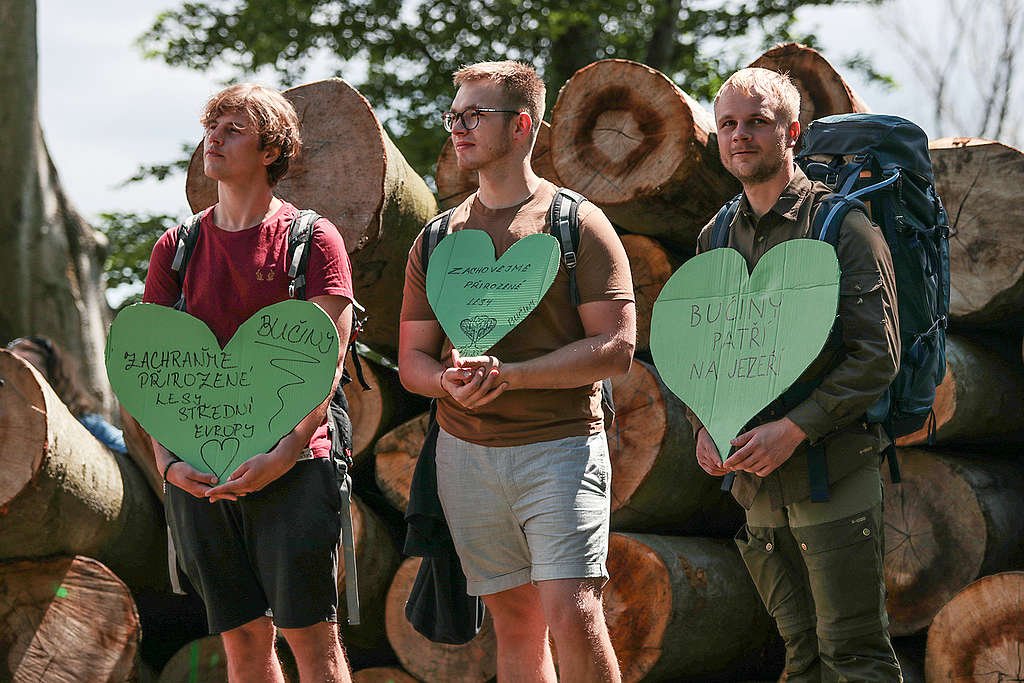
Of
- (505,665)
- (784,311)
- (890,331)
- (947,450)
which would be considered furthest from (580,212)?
(947,450)

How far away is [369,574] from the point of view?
15.0ft

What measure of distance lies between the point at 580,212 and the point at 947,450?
194 centimetres

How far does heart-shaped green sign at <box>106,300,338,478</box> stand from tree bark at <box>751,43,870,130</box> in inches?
86.5

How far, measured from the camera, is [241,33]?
50.4 feet

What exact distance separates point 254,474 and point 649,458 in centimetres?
168

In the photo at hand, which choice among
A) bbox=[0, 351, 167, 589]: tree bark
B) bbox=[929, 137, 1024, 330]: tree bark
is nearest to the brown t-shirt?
bbox=[929, 137, 1024, 330]: tree bark

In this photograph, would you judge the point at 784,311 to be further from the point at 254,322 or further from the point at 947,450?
the point at 947,450

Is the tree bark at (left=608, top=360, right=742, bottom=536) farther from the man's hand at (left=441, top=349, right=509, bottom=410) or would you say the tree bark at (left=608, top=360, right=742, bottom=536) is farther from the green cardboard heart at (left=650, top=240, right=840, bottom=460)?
the man's hand at (left=441, top=349, right=509, bottom=410)

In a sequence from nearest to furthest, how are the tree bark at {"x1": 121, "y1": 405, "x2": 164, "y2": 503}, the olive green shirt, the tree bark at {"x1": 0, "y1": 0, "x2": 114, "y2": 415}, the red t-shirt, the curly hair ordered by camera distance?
the olive green shirt → the red t-shirt → the tree bark at {"x1": 121, "y1": 405, "x2": 164, "y2": 503} → the curly hair → the tree bark at {"x1": 0, "y1": 0, "x2": 114, "y2": 415}

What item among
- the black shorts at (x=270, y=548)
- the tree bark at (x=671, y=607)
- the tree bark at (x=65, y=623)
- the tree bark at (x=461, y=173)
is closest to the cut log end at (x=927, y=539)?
the tree bark at (x=671, y=607)

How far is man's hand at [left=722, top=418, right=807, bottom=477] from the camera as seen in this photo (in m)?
2.83

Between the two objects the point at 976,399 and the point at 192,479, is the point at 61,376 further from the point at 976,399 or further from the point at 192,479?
the point at 976,399

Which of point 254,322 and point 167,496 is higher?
point 254,322

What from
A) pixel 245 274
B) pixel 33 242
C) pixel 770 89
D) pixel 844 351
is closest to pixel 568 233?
pixel 770 89
